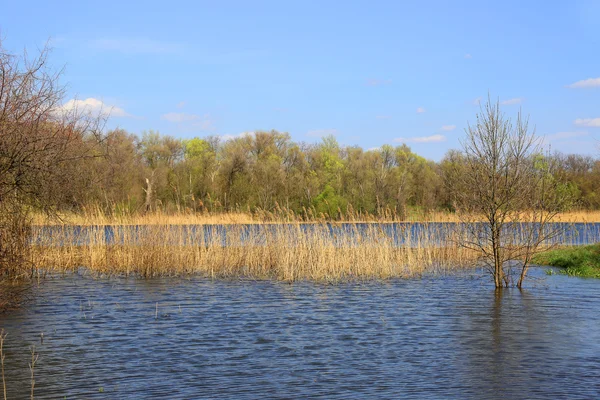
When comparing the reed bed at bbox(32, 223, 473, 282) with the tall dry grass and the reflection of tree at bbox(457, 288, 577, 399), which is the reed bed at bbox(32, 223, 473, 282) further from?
the reflection of tree at bbox(457, 288, 577, 399)

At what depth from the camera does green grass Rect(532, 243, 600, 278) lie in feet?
59.4

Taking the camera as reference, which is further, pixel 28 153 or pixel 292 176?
pixel 292 176

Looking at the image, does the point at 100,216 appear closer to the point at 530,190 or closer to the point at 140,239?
the point at 140,239

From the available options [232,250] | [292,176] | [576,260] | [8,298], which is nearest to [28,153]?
[8,298]

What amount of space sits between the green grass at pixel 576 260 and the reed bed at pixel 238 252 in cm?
449

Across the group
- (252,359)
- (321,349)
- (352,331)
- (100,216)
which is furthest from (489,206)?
(100,216)

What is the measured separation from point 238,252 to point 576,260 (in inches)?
416

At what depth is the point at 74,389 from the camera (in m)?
7.21

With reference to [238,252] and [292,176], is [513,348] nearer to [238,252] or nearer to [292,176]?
[238,252]

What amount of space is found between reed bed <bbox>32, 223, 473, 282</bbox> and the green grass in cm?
449

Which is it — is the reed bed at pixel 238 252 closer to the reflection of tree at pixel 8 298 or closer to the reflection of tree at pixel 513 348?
the reflection of tree at pixel 8 298

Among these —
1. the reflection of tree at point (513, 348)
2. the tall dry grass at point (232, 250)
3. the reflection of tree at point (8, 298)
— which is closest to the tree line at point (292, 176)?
the tall dry grass at point (232, 250)

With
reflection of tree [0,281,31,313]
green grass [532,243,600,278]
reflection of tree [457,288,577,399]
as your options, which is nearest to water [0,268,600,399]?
reflection of tree [457,288,577,399]

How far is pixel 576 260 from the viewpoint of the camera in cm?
1933
